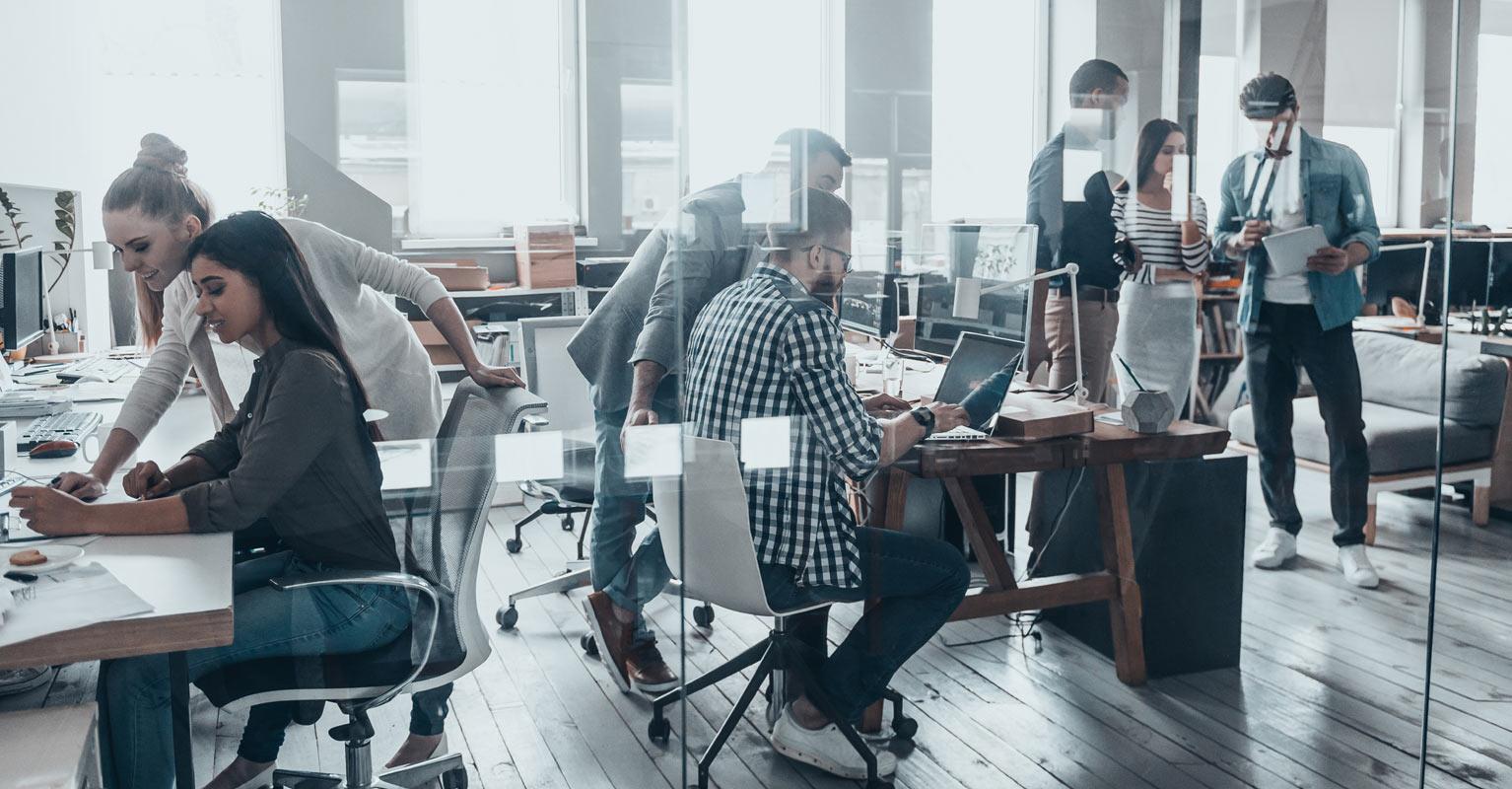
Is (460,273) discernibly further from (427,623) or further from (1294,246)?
(1294,246)

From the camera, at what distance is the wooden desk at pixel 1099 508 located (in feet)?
7.83

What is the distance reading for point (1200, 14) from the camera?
96.0 inches

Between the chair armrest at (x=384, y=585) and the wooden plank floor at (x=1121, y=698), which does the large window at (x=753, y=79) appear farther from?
the chair armrest at (x=384, y=585)

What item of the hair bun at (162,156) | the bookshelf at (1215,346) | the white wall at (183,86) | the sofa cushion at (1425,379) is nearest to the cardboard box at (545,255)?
the white wall at (183,86)

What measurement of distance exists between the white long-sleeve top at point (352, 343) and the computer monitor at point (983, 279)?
3.03 feet

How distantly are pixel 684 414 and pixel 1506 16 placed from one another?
2.04 meters

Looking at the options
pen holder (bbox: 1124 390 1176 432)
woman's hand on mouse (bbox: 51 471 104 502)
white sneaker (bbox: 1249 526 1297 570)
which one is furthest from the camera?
white sneaker (bbox: 1249 526 1297 570)

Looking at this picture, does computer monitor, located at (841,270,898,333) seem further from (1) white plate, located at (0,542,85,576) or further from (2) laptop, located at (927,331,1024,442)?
(1) white plate, located at (0,542,85,576)

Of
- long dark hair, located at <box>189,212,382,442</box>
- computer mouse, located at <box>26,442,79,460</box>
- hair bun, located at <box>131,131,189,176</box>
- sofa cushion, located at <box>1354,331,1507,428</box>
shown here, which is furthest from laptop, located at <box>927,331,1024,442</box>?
computer mouse, located at <box>26,442,79,460</box>

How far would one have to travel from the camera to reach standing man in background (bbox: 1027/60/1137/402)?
2324 millimetres

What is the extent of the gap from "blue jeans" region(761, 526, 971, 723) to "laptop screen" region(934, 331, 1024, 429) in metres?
0.29

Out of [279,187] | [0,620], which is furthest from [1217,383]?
[0,620]

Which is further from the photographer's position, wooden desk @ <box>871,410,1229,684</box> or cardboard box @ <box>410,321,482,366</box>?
wooden desk @ <box>871,410,1229,684</box>

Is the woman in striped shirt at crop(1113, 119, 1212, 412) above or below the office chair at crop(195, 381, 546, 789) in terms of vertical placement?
above
